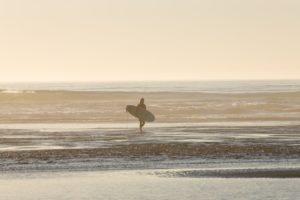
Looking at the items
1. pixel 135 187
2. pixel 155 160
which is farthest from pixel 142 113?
pixel 135 187

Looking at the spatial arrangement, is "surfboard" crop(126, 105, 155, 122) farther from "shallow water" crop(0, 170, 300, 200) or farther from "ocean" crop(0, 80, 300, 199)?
"shallow water" crop(0, 170, 300, 200)

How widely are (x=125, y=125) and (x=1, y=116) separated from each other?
17.5 m

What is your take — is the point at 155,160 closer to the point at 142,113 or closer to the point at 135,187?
the point at 135,187

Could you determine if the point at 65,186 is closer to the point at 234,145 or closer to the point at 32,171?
the point at 32,171

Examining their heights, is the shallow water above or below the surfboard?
above

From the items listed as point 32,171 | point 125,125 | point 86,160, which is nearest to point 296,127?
point 125,125

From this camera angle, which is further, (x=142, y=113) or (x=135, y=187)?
(x=142, y=113)

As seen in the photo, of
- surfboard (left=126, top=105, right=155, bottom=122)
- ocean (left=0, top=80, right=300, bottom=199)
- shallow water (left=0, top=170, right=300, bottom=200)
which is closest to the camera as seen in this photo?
shallow water (left=0, top=170, right=300, bottom=200)

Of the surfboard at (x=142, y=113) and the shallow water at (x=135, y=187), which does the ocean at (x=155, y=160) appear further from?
the surfboard at (x=142, y=113)

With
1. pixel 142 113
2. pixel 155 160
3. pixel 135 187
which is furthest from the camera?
pixel 142 113

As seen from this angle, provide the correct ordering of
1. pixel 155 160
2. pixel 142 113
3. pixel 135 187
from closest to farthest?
pixel 135 187 → pixel 155 160 → pixel 142 113

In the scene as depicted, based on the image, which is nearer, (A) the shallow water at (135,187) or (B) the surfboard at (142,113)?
(A) the shallow water at (135,187)

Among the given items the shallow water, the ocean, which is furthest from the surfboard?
the shallow water

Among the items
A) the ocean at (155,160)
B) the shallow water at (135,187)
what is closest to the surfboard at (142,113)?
the ocean at (155,160)
